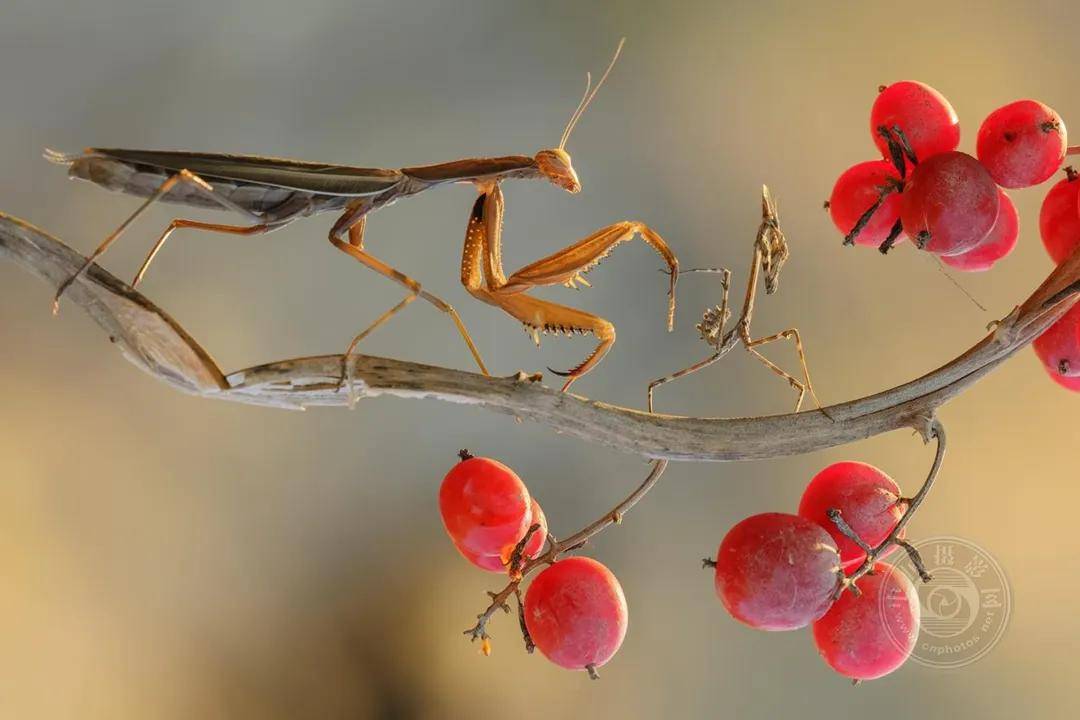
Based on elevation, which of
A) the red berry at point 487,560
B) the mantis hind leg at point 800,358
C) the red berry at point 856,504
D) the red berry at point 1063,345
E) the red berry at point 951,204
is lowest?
the red berry at point 487,560

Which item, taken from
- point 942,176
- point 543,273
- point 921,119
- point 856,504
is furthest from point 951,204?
point 543,273

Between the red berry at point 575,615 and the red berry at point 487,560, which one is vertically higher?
the red berry at point 487,560

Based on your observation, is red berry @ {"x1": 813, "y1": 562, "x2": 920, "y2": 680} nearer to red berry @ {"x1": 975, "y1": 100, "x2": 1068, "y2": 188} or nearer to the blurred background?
red berry @ {"x1": 975, "y1": 100, "x2": 1068, "y2": 188}

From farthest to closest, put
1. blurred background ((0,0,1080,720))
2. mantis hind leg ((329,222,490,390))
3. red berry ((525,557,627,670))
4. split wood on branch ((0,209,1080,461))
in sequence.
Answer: blurred background ((0,0,1080,720)) → mantis hind leg ((329,222,490,390)) → red berry ((525,557,627,670)) → split wood on branch ((0,209,1080,461))

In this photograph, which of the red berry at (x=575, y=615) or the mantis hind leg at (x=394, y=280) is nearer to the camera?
the red berry at (x=575, y=615)

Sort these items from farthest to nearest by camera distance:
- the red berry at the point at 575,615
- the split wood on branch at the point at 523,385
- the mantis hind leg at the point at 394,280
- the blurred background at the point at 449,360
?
the blurred background at the point at 449,360 → the mantis hind leg at the point at 394,280 → the red berry at the point at 575,615 → the split wood on branch at the point at 523,385

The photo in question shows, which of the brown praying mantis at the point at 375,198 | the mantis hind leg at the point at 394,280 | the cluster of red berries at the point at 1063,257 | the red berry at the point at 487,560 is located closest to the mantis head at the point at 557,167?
the brown praying mantis at the point at 375,198

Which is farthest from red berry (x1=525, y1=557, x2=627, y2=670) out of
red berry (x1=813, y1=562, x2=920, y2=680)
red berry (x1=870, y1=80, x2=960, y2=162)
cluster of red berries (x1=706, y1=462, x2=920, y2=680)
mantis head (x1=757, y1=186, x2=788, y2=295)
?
red berry (x1=870, y1=80, x2=960, y2=162)

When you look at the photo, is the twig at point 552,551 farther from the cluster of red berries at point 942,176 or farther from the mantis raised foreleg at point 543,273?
the cluster of red berries at point 942,176

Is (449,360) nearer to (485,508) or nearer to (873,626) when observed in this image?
(485,508)
